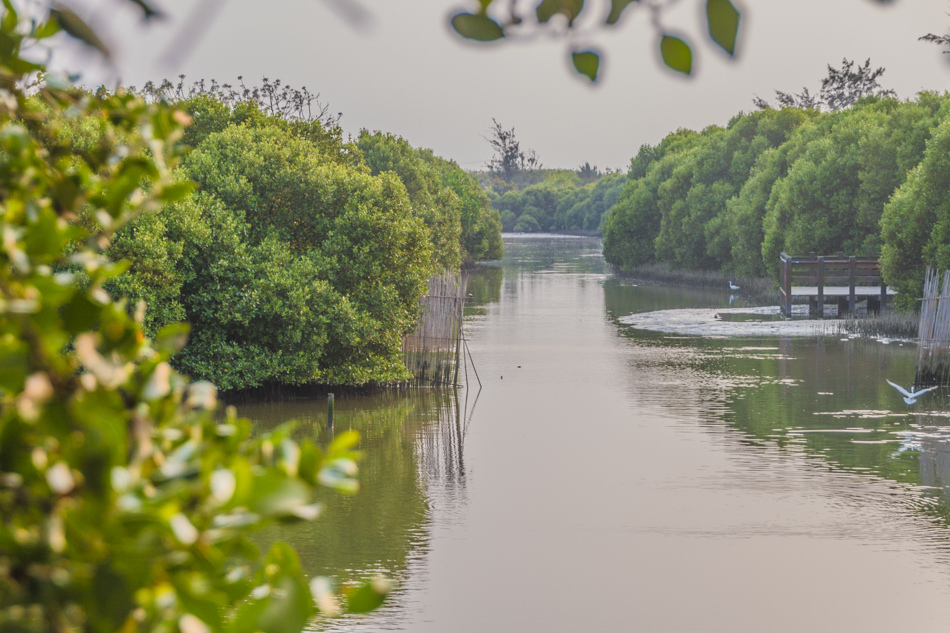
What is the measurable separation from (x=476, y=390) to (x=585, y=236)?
105690 millimetres

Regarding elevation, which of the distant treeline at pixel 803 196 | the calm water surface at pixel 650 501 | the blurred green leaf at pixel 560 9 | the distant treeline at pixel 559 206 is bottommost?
the calm water surface at pixel 650 501

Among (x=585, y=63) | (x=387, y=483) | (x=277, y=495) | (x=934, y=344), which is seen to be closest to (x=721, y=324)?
(x=934, y=344)

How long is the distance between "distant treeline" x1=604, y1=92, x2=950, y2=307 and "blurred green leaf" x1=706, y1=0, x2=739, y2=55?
29882 millimetres

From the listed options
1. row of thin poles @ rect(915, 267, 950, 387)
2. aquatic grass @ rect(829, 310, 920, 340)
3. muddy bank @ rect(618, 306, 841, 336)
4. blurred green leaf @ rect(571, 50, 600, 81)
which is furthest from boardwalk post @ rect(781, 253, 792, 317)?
blurred green leaf @ rect(571, 50, 600, 81)

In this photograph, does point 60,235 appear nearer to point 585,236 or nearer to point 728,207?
point 728,207

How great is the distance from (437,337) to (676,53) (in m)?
21.6

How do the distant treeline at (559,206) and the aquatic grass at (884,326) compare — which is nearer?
the aquatic grass at (884,326)

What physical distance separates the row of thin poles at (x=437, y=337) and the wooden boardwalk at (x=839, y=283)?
1760 centimetres

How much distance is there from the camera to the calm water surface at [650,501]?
10539 mm

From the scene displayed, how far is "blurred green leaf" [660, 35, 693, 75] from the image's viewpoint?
165 cm

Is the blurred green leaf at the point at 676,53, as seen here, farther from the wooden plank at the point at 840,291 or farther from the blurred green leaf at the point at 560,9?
the wooden plank at the point at 840,291

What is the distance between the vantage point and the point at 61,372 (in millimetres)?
1316

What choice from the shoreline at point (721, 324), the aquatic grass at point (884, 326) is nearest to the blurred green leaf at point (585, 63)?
the aquatic grass at point (884, 326)

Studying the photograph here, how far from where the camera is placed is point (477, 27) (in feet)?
5.56
